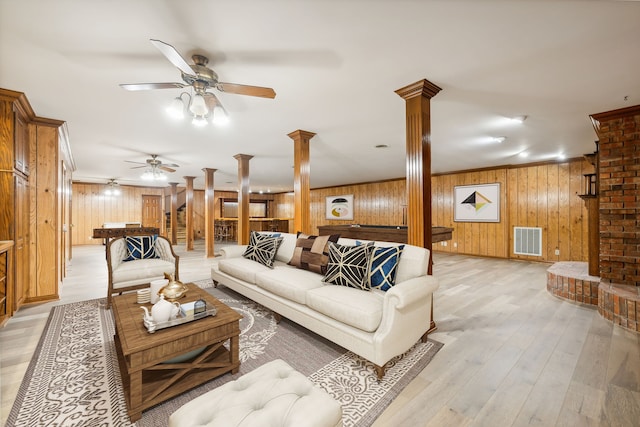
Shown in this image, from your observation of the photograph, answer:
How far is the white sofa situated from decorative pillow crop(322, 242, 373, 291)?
72 mm

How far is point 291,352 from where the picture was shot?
7.35 ft

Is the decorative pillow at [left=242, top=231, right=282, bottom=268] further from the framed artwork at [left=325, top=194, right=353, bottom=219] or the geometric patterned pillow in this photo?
the framed artwork at [left=325, top=194, right=353, bottom=219]

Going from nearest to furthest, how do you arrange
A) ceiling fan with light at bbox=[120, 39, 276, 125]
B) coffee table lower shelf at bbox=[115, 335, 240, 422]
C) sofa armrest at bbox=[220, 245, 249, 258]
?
coffee table lower shelf at bbox=[115, 335, 240, 422]
ceiling fan with light at bbox=[120, 39, 276, 125]
sofa armrest at bbox=[220, 245, 249, 258]

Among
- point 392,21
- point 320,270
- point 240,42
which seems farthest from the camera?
point 320,270

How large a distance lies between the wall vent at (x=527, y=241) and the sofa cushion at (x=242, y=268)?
20.8 ft

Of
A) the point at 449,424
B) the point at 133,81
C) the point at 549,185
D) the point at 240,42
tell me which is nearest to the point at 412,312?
the point at 449,424

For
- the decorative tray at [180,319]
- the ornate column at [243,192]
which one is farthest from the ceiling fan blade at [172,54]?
the ornate column at [243,192]

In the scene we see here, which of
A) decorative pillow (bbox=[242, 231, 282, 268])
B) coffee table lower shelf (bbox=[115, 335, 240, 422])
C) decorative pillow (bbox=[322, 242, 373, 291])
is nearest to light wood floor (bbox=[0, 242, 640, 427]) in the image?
coffee table lower shelf (bbox=[115, 335, 240, 422])

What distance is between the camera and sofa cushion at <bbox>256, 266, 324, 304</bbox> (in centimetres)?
251

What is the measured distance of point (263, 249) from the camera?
3.62 m

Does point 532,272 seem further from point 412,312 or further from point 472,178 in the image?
point 412,312

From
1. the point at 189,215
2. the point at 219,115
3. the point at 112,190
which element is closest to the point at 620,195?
the point at 219,115

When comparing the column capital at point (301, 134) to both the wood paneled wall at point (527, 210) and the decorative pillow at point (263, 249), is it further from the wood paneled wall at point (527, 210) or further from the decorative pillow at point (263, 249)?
the wood paneled wall at point (527, 210)

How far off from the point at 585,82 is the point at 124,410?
456 centimetres
